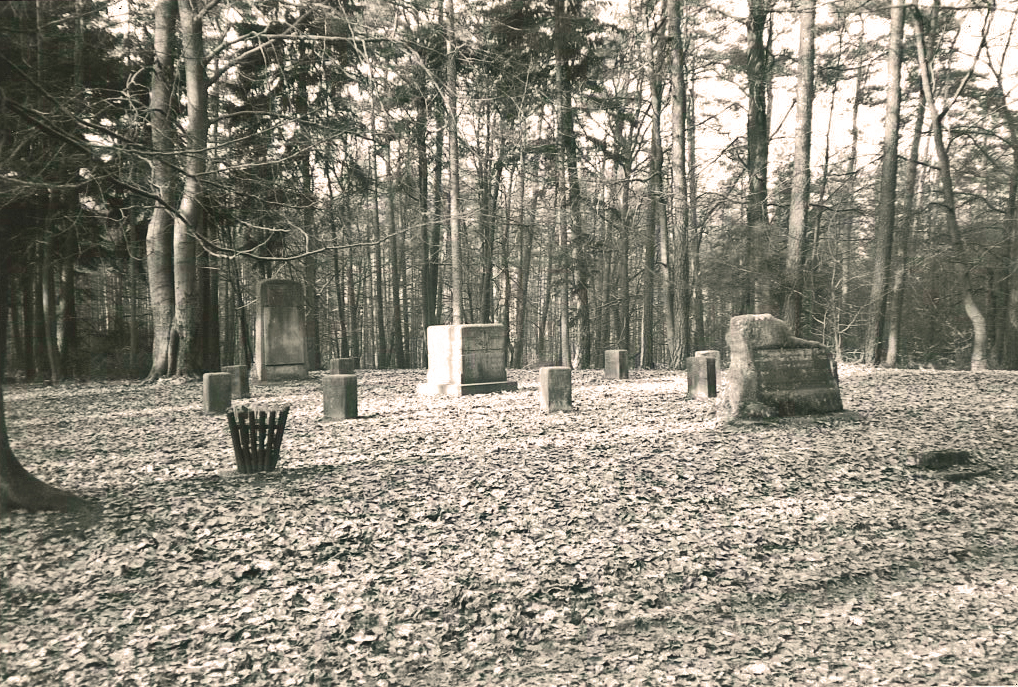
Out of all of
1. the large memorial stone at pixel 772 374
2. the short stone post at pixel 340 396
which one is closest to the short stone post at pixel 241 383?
the short stone post at pixel 340 396

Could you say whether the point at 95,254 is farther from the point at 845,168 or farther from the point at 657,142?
the point at 845,168

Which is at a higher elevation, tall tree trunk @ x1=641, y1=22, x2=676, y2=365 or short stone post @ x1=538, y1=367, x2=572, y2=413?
tall tree trunk @ x1=641, y1=22, x2=676, y2=365

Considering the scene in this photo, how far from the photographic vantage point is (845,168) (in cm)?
2733

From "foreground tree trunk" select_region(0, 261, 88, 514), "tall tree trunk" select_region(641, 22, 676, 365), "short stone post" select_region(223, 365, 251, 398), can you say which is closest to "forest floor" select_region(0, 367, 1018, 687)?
"foreground tree trunk" select_region(0, 261, 88, 514)

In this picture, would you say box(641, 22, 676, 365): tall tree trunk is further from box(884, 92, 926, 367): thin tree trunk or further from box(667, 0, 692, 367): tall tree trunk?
box(884, 92, 926, 367): thin tree trunk

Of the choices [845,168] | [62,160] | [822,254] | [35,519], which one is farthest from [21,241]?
[845,168]

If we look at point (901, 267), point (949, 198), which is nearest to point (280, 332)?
point (901, 267)

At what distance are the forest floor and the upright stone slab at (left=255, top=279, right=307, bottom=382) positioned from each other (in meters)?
7.93

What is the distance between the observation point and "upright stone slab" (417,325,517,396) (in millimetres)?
13922

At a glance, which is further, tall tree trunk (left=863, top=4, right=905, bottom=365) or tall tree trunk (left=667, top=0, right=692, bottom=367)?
tall tree trunk (left=667, top=0, right=692, bottom=367)

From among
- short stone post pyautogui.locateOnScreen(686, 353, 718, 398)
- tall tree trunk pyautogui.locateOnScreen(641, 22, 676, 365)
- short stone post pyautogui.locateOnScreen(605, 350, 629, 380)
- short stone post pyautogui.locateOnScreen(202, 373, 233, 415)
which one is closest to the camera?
short stone post pyautogui.locateOnScreen(202, 373, 233, 415)

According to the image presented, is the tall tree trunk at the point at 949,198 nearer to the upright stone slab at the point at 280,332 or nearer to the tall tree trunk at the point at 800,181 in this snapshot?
the tall tree trunk at the point at 800,181

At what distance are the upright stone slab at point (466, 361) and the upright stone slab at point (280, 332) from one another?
14.5 feet

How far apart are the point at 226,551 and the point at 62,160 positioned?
428cm
